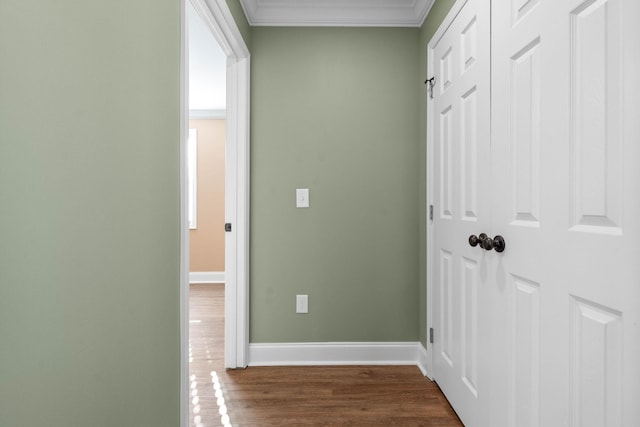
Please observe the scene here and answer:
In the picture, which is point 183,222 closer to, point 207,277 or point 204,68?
point 204,68

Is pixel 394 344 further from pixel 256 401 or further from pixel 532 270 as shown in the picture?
pixel 532 270

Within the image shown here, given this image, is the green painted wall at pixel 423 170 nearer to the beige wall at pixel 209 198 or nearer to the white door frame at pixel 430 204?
the white door frame at pixel 430 204

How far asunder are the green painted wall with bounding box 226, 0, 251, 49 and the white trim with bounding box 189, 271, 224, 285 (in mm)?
3565

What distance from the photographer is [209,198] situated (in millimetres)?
5133

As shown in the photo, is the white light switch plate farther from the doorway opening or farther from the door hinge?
the doorway opening

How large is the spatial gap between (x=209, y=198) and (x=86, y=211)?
448 cm

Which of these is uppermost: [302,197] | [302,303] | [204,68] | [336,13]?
[204,68]

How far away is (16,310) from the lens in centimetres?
62

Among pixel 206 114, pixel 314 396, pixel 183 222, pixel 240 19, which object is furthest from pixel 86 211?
pixel 206 114

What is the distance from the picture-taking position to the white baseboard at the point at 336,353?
237 centimetres

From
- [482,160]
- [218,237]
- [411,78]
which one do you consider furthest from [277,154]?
[218,237]

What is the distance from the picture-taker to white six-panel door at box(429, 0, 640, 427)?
809mm

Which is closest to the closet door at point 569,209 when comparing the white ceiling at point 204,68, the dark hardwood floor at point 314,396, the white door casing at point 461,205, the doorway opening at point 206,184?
the white door casing at point 461,205

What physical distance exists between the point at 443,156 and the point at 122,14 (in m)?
1.60
